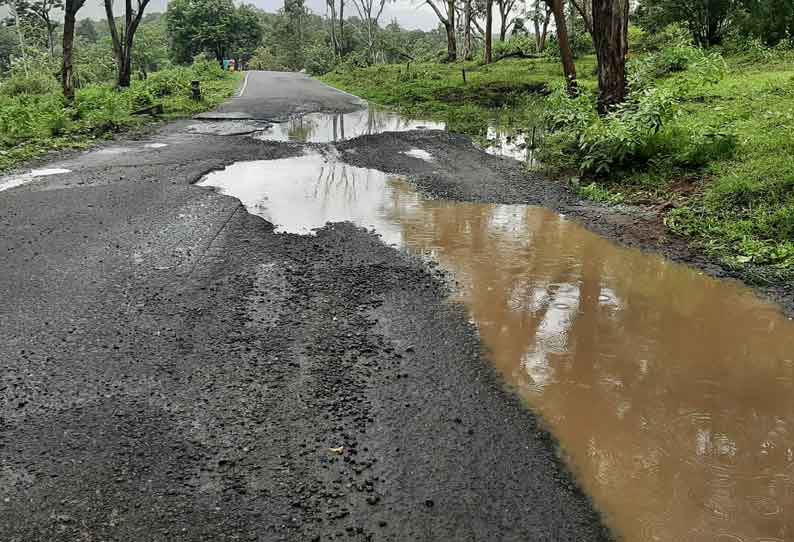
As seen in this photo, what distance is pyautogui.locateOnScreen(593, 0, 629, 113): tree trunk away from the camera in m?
10.2

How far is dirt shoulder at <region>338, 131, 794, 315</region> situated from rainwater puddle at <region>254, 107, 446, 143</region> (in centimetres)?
98

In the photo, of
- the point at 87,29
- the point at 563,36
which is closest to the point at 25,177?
the point at 563,36

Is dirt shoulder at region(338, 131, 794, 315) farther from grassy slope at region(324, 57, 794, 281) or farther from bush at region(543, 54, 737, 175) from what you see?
bush at region(543, 54, 737, 175)

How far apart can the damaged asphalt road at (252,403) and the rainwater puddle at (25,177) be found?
96.1 inches

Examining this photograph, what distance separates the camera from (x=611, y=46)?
10438 millimetres

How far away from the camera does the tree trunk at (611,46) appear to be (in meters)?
10.2

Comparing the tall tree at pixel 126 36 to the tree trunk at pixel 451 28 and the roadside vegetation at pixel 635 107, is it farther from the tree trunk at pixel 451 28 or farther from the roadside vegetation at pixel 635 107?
the tree trunk at pixel 451 28

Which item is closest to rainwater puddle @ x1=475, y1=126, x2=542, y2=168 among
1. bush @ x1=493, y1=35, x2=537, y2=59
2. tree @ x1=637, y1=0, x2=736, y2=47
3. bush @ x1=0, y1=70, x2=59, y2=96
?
tree @ x1=637, y1=0, x2=736, y2=47

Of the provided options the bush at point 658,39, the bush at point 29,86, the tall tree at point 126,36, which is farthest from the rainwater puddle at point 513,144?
the bush at point 29,86

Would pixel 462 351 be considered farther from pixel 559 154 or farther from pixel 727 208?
pixel 559 154

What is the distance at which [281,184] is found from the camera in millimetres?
8828

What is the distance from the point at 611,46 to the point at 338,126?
7234 mm

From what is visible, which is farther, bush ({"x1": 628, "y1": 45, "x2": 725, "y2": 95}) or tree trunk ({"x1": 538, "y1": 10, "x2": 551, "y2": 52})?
tree trunk ({"x1": 538, "y1": 10, "x2": 551, "y2": 52})

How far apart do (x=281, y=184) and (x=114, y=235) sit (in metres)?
2.94
